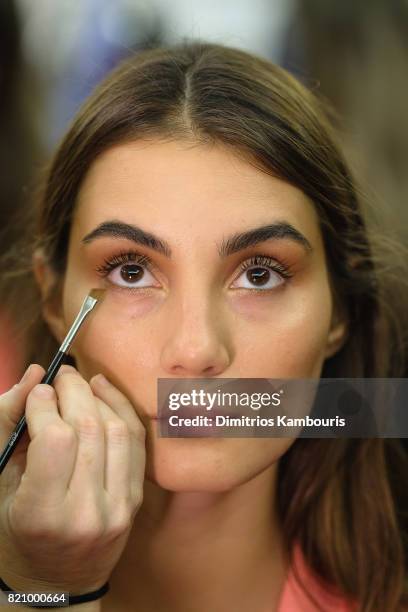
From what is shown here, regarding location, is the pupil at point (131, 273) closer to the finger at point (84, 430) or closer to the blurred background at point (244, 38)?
the finger at point (84, 430)

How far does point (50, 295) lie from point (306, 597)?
42 cm

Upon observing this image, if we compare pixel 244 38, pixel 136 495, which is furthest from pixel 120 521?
pixel 244 38

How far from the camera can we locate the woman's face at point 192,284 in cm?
61

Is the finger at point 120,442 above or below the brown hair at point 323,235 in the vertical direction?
below

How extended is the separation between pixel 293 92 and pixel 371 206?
0.58 feet

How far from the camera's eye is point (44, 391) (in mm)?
588

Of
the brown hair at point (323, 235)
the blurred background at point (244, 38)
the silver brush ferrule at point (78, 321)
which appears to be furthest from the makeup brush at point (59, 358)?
the blurred background at point (244, 38)

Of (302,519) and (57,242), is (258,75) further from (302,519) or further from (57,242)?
(302,519)

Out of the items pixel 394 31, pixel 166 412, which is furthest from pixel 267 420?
pixel 394 31

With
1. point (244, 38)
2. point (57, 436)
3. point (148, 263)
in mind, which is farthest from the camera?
point (244, 38)

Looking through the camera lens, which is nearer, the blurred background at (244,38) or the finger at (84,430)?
the finger at (84,430)

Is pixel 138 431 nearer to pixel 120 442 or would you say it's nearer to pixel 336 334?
pixel 120 442

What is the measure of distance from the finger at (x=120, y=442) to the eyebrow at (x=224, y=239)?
0.13 metres

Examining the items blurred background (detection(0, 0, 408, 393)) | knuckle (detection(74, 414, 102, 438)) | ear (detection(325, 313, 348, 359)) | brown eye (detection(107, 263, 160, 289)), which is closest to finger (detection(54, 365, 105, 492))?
knuckle (detection(74, 414, 102, 438))
